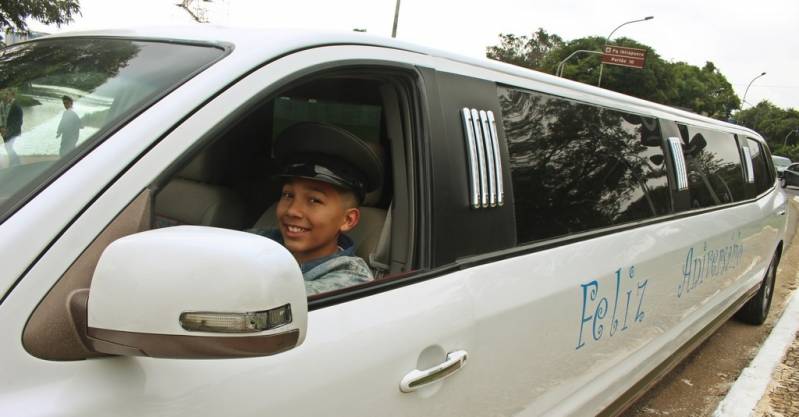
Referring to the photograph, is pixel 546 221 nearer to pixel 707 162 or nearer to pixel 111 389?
pixel 111 389

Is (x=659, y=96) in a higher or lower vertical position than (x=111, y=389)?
higher

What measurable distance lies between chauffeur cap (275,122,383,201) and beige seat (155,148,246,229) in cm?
50

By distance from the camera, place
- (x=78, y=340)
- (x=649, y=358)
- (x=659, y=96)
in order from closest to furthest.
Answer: (x=78, y=340) → (x=649, y=358) → (x=659, y=96)

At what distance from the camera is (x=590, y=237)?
240cm

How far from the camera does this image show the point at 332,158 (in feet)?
6.25

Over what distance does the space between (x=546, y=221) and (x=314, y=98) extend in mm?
928

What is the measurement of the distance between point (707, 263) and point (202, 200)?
113 inches

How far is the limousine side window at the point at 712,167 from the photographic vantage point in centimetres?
360

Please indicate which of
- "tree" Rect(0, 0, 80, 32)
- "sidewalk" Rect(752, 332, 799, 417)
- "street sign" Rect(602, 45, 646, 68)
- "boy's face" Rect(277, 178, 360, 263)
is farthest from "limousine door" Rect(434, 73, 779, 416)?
"street sign" Rect(602, 45, 646, 68)

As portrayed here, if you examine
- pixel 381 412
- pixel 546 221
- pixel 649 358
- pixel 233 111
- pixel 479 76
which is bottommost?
pixel 649 358

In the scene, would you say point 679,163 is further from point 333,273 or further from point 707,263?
point 333,273

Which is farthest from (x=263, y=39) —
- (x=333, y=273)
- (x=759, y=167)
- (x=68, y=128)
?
(x=759, y=167)

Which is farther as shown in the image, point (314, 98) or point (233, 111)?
point (314, 98)

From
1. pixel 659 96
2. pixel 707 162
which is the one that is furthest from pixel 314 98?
pixel 659 96
